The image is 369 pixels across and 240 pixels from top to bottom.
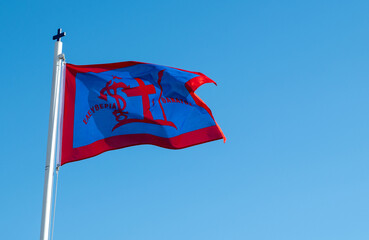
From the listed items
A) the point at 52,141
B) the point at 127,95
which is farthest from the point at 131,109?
the point at 52,141

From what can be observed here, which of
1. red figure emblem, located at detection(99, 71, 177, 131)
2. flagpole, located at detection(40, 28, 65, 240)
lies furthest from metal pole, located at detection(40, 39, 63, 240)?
red figure emblem, located at detection(99, 71, 177, 131)

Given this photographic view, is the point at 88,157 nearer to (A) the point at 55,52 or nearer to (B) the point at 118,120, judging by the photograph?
(B) the point at 118,120

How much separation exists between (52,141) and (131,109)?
9.17ft

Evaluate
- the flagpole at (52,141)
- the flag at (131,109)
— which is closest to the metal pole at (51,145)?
the flagpole at (52,141)

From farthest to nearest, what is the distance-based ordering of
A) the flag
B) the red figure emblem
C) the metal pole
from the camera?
the red figure emblem
the flag
the metal pole

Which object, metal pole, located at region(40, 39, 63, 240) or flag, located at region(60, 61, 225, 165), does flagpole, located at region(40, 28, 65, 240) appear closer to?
metal pole, located at region(40, 39, 63, 240)

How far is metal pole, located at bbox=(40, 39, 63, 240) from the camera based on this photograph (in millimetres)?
13003

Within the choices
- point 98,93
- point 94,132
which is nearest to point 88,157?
point 94,132

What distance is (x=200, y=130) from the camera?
16.0m

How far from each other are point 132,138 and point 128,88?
155cm

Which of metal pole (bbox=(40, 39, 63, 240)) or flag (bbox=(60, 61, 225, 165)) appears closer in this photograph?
metal pole (bbox=(40, 39, 63, 240))

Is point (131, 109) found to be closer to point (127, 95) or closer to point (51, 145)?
point (127, 95)

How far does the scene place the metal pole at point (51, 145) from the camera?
13.0 m

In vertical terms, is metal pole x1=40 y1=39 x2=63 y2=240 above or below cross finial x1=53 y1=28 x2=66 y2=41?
below
